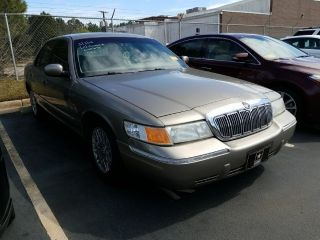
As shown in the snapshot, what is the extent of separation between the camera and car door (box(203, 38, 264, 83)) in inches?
252

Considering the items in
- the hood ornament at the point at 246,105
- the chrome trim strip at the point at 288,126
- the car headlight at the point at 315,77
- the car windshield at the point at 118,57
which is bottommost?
the chrome trim strip at the point at 288,126

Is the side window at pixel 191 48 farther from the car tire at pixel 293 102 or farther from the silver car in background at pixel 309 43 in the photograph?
the silver car in background at pixel 309 43

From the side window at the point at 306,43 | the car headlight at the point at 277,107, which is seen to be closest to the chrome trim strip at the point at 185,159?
the car headlight at the point at 277,107

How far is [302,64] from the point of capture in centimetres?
600

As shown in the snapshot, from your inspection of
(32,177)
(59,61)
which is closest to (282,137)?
(32,177)

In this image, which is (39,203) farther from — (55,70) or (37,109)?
(37,109)

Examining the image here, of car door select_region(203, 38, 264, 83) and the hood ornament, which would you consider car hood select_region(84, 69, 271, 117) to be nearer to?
the hood ornament

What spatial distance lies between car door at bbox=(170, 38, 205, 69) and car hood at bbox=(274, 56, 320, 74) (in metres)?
1.74

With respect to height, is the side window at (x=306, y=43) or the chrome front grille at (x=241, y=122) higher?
the chrome front grille at (x=241, y=122)

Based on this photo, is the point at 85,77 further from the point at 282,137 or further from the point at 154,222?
the point at 282,137

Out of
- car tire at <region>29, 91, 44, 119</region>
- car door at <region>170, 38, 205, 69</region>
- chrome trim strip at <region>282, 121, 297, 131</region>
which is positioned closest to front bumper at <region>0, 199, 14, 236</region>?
chrome trim strip at <region>282, 121, 297, 131</region>

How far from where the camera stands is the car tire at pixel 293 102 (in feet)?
18.9

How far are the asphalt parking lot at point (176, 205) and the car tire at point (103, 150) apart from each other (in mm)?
173

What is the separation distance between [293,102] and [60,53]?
361 centimetres
